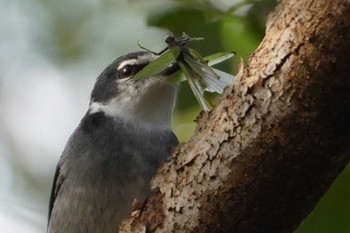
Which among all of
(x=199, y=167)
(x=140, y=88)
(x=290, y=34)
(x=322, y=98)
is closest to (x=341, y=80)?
(x=322, y=98)

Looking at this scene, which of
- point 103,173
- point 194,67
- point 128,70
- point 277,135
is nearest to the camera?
point 277,135

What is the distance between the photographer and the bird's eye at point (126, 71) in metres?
4.34

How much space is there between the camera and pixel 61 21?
249 inches

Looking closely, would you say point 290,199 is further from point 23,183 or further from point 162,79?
point 23,183

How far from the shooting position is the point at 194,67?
286 centimetres

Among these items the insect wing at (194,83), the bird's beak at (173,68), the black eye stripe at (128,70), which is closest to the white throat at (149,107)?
the black eye stripe at (128,70)

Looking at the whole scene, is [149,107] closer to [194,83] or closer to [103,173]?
[103,173]

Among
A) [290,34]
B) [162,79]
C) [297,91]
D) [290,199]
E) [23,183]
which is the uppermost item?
[23,183]

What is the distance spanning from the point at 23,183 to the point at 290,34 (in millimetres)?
4605

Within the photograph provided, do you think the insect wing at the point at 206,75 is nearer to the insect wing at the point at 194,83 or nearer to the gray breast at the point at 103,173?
the insect wing at the point at 194,83

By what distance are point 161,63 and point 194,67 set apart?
0.54 feet

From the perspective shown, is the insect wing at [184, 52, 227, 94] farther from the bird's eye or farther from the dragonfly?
the bird's eye

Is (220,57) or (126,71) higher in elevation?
(126,71)

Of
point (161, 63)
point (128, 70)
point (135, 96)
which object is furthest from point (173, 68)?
point (128, 70)
